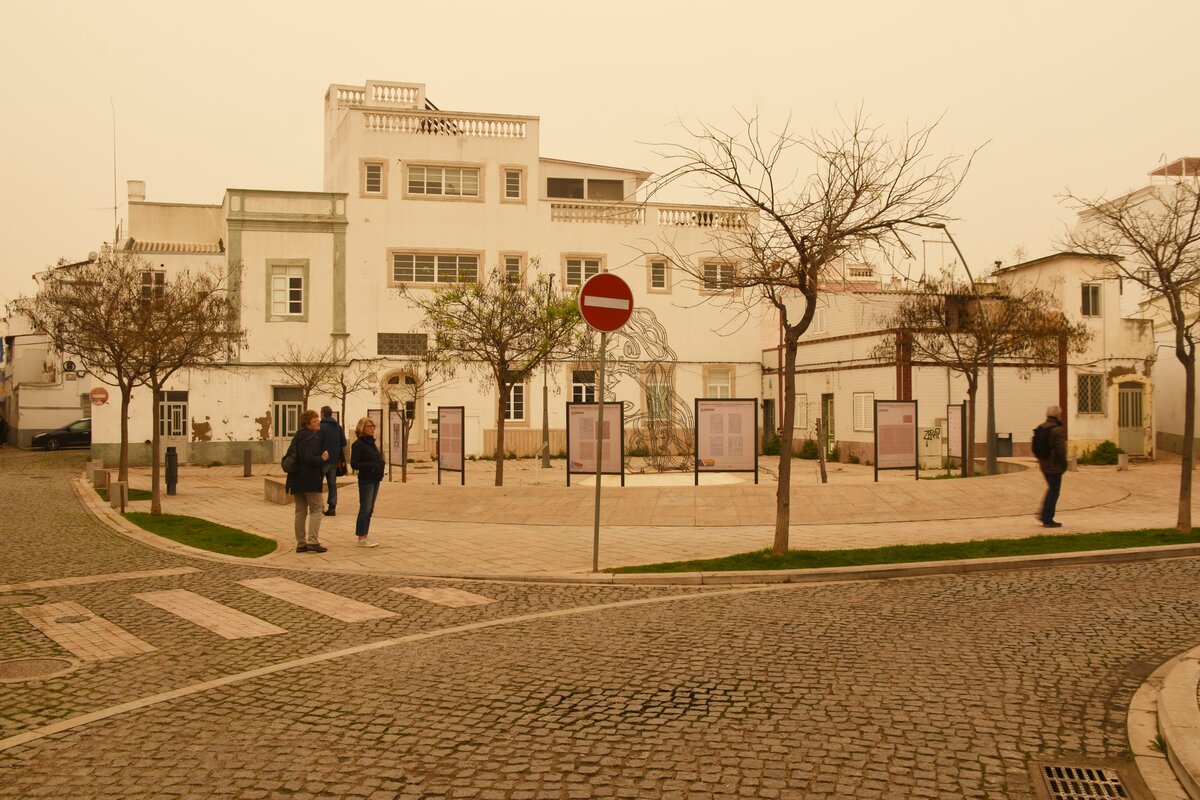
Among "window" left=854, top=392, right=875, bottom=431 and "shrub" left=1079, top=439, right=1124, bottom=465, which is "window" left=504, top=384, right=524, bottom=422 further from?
"shrub" left=1079, top=439, right=1124, bottom=465

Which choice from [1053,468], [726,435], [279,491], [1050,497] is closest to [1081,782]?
[1050,497]

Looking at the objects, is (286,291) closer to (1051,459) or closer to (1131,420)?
(1051,459)

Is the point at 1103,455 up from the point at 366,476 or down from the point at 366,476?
down

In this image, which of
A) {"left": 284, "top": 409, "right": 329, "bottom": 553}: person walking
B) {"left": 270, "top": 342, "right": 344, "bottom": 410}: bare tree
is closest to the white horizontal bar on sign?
{"left": 284, "top": 409, "right": 329, "bottom": 553}: person walking

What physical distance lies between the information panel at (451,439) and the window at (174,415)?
17083 mm

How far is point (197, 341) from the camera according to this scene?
20.2m

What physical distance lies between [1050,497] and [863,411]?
1976cm

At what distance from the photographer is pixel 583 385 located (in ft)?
127

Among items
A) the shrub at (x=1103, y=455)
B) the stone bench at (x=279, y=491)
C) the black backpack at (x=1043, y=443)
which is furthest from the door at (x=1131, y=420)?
the stone bench at (x=279, y=491)

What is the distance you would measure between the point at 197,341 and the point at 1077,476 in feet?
58.0

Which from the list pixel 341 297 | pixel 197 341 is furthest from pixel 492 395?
pixel 197 341

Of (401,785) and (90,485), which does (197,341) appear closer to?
(90,485)

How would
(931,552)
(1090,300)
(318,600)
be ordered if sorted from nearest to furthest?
(318,600) < (931,552) < (1090,300)

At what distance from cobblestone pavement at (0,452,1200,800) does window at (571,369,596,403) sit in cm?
2826
